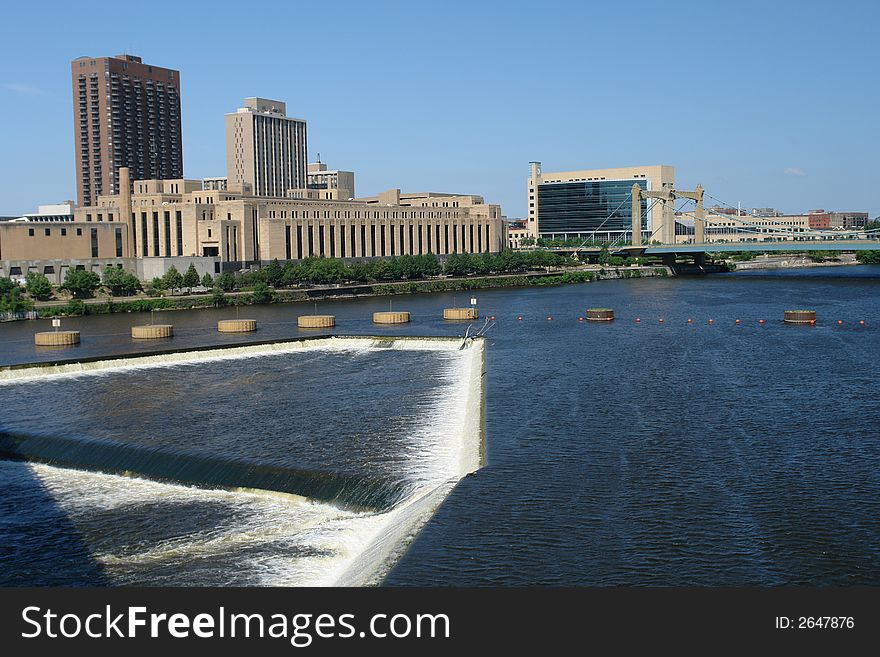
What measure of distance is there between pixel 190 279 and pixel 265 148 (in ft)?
284

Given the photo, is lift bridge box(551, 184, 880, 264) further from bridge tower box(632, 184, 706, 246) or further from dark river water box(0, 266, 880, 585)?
dark river water box(0, 266, 880, 585)

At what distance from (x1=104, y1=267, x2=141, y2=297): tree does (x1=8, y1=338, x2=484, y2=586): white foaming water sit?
1705 inches

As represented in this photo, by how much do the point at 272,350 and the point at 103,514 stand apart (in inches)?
797

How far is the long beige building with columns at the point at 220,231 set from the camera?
69375 millimetres

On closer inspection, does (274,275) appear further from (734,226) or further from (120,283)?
(734,226)

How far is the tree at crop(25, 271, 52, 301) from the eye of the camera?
190 feet

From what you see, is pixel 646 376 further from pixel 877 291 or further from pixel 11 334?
pixel 877 291

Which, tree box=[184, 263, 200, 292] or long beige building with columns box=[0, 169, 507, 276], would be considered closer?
tree box=[184, 263, 200, 292]

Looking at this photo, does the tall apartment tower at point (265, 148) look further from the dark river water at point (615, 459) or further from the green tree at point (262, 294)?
the dark river water at point (615, 459)

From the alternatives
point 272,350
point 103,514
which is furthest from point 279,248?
point 103,514

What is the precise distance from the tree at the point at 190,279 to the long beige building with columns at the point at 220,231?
698 centimetres

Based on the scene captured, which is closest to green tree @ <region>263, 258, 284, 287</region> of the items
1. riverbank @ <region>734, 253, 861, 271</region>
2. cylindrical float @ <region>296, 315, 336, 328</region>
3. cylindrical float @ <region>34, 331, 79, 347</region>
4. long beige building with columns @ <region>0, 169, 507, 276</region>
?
long beige building with columns @ <region>0, 169, 507, 276</region>

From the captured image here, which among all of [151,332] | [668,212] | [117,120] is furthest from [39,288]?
[668,212]

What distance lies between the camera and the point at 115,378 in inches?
1196
